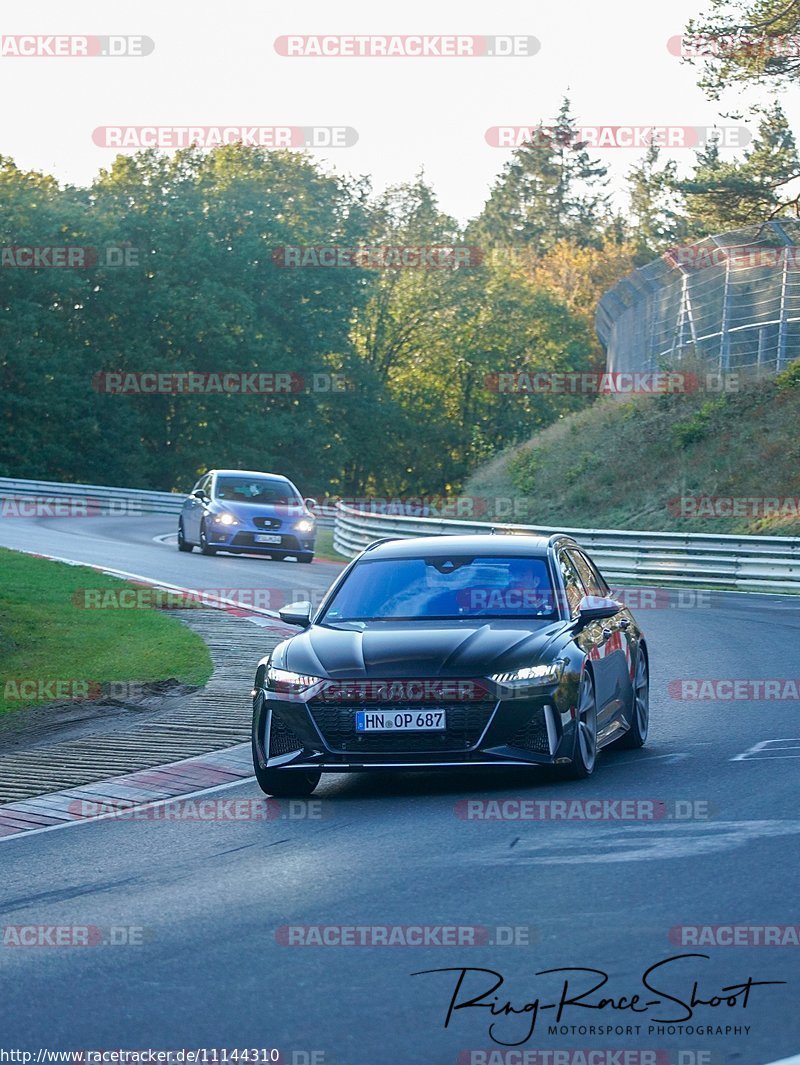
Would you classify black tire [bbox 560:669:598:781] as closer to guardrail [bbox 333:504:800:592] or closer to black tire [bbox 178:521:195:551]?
guardrail [bbox 333:504:800:592]

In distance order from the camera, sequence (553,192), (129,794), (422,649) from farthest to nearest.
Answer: (553,192) → (129,794) → (422,649)

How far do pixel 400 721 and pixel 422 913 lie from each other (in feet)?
9.15

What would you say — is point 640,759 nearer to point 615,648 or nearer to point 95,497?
point 615,648

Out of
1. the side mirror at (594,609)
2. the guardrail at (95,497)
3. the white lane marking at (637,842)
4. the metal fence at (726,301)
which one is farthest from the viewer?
the guardrail at (95,497)

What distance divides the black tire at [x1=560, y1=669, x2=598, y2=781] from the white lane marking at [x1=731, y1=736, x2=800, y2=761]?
3.70ft

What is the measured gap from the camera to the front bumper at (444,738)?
9.41m

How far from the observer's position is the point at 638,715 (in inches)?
455

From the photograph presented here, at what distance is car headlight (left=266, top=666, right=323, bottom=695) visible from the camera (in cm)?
967

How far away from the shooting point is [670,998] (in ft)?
17.9

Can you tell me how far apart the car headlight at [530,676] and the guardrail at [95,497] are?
41.6m

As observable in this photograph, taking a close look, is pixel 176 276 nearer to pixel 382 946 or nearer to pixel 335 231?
pixel 335 231

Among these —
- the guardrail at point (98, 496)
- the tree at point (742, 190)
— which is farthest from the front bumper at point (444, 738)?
the guardrail at point (98, 496)

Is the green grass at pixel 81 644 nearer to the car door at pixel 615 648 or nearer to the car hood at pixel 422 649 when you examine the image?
the car door at pixel 615 648

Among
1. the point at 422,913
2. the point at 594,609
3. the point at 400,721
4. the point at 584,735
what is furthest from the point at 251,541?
the point at 422,913
